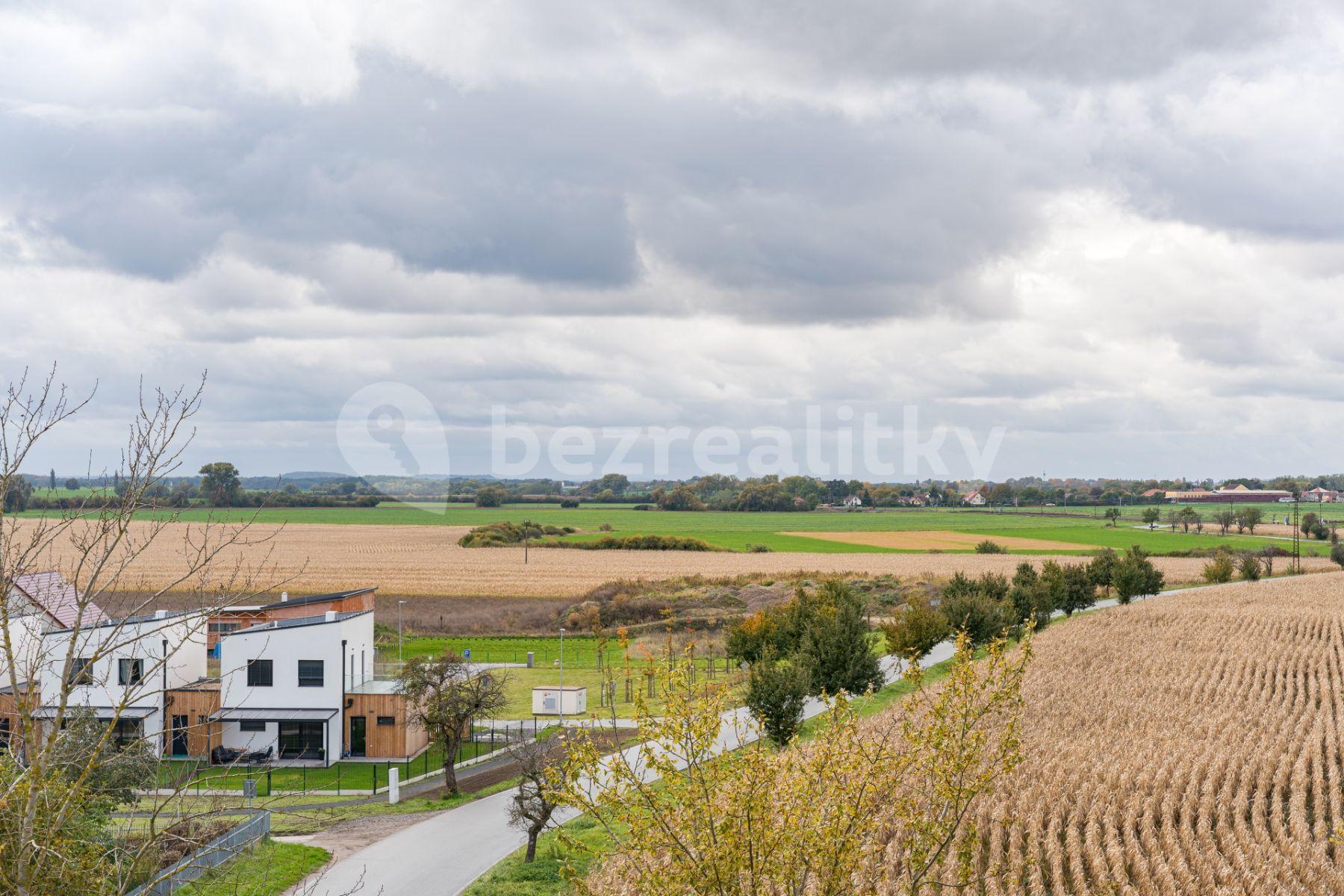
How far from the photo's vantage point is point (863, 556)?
393 ft

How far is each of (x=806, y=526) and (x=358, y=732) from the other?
133 m

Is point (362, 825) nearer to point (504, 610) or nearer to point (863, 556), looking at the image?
point (504, 610)

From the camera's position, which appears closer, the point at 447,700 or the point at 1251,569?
the point at 447,700

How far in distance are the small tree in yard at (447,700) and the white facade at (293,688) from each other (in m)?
3.06

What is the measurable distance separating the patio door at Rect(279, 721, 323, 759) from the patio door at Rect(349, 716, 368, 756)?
1239 mm

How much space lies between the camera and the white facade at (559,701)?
154 ft

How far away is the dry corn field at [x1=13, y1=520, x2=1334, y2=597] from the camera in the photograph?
9331cm

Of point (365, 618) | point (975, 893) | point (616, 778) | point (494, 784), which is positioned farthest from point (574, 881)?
point (365, 618)

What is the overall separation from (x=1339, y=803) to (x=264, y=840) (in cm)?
2737

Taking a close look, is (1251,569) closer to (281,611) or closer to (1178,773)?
(1178,773)

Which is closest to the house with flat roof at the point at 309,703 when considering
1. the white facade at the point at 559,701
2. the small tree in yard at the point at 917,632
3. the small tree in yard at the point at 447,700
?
the small tree in yard at the point at 447,700

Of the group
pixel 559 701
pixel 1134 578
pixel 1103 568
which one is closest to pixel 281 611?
pixel 559 701

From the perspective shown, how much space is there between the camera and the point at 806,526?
170750 millimetres

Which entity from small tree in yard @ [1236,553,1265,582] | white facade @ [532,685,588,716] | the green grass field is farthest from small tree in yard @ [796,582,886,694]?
small tree in yard @ [1236,553,1265,582]
